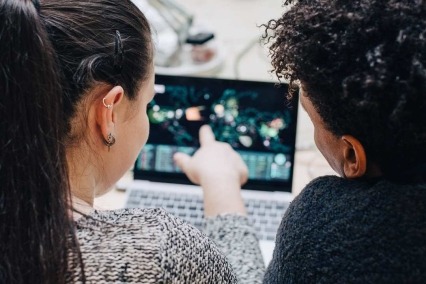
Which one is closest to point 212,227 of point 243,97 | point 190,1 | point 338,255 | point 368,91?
point 243,97

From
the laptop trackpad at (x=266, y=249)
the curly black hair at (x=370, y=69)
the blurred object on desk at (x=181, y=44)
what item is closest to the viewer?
the curly black hair at (x=370, y=69)

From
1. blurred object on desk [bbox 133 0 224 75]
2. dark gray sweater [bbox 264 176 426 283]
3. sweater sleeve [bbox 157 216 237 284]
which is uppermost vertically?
blurred object on desk [bbox 133 0 224 75]

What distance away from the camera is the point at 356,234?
682mm

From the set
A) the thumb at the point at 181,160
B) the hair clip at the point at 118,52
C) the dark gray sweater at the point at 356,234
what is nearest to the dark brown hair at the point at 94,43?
the hair clip at the point at 118,52

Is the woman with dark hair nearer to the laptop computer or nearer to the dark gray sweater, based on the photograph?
the dark gray sweater

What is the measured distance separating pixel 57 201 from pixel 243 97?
598 millimetres

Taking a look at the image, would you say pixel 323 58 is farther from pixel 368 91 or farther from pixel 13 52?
pixel 13 52

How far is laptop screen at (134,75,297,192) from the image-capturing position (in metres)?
1.21

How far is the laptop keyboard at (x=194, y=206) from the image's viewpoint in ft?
3.93

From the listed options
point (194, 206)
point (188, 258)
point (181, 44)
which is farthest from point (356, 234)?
point (181, 44)

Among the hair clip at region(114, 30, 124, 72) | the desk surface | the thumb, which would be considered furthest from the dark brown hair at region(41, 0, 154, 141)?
the desk surface

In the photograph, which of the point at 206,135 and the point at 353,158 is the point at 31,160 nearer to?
the point at 353,158

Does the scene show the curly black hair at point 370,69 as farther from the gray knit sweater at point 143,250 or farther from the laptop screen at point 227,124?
the laptop screen at point 227,124

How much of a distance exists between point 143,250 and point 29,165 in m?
0.16
